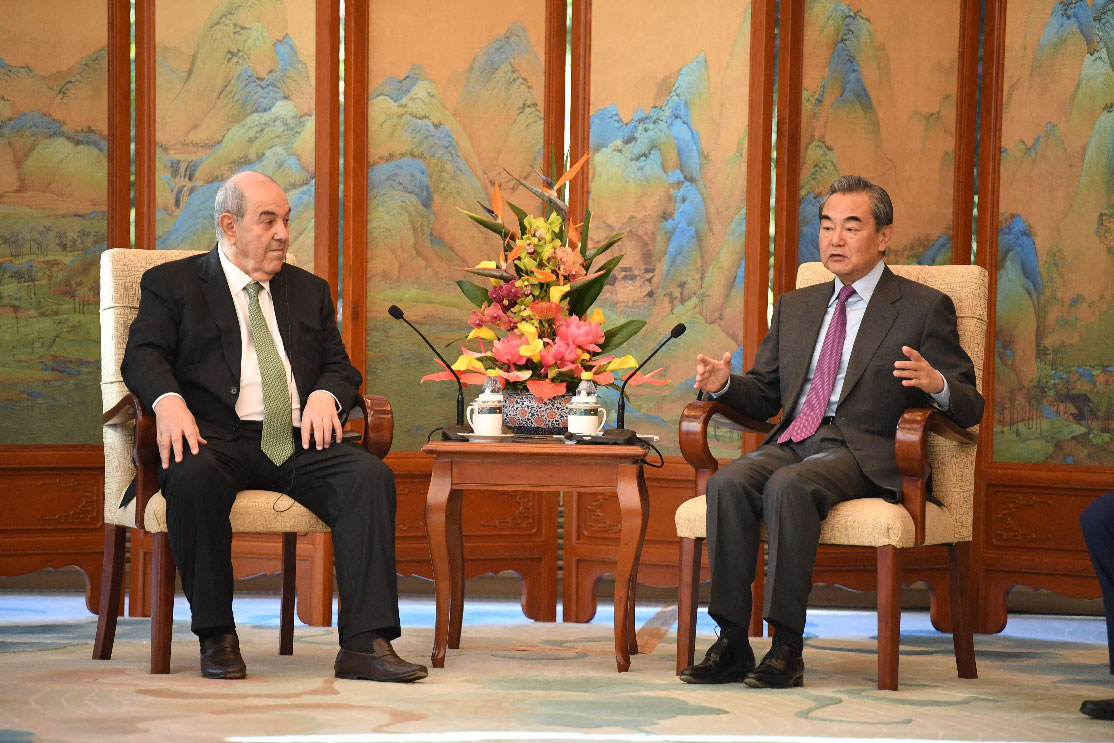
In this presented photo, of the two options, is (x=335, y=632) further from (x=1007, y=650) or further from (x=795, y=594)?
(x=1007, y=650)

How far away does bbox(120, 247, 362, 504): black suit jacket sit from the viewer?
10.7 feet

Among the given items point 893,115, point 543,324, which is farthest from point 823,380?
point 893,115

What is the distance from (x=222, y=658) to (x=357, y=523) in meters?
0.47

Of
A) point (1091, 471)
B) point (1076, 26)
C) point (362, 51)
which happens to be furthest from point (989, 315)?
point (362, 51)

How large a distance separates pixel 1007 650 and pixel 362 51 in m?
3.07

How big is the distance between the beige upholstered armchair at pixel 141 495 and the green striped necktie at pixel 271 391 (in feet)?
0.43

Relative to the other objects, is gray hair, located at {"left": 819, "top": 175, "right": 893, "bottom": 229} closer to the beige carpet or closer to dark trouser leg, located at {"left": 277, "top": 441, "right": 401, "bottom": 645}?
the beige carpet

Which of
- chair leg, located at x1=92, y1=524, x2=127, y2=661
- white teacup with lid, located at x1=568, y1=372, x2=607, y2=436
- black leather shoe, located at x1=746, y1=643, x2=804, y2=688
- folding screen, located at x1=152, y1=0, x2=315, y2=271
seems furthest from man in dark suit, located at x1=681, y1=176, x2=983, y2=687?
folding screen, located at x1=152, y1=0, x2=315, y2=271

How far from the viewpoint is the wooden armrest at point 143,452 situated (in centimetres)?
316

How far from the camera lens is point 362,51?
457cm

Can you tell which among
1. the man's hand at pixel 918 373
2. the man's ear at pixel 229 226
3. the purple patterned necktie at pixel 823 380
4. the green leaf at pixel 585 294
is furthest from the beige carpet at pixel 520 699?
the man's ear at pixel 229 226

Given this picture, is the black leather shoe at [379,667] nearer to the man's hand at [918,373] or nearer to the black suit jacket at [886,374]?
the black suit jacket at [886,374]

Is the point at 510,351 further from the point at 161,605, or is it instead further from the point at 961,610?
the point at 961,610

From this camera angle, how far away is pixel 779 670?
3.09m
